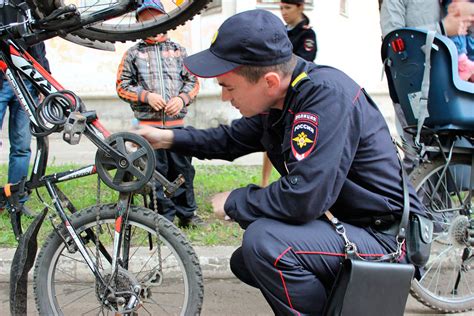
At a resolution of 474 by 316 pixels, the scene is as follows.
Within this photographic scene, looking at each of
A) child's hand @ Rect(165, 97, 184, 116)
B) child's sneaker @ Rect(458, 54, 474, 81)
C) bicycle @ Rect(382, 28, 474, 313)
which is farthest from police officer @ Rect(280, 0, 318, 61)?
child's sneaker @ Rect(458, 54, 474, 81)

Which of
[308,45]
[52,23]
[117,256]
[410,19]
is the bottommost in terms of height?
[117,256]

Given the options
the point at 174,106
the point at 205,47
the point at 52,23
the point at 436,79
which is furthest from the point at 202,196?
the point at 205,47

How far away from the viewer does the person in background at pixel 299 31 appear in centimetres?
444

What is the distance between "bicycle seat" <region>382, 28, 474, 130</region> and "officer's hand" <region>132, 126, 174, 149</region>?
1419 mm

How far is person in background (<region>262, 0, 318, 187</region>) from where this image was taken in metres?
4.44

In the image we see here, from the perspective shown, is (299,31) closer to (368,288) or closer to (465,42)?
(465,42)

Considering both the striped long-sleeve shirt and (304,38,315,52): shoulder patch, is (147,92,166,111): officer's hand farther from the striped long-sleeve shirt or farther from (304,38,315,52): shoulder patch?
(304,38,315,52): shoulder patch

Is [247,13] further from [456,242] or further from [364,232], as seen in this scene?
[456,242]

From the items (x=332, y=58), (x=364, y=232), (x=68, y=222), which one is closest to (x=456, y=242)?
(x=364, y=232)

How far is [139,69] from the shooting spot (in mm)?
4082

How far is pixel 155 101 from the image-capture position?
155 inches

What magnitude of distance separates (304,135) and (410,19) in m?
2.02

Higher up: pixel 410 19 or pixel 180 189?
pixel 410 19

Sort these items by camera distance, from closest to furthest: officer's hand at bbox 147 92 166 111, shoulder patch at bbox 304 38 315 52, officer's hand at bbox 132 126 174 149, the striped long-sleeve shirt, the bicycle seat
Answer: officer's hand at bbox 132 126 174 149, the bicycle seat, officer's hand at bbox 147 92 166 111, the striped long-sleeve shirt, shoulder patch at bbox 304 38 315 52
